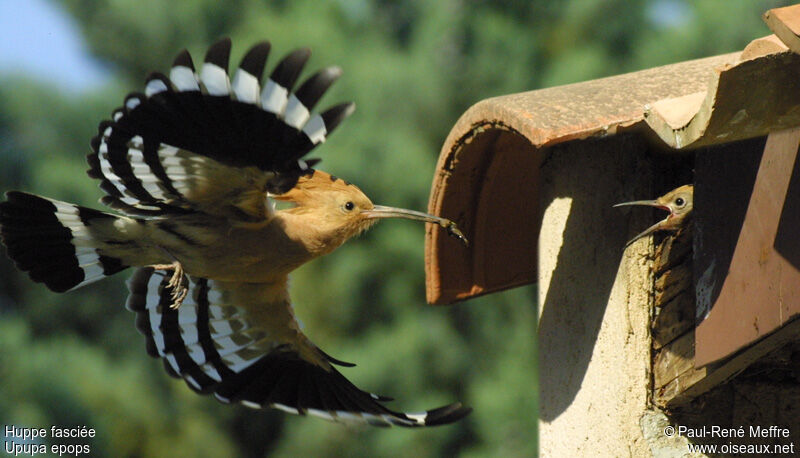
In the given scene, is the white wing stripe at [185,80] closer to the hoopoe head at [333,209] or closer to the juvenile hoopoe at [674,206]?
the hoopoe head at [333,209]

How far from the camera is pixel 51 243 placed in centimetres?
348

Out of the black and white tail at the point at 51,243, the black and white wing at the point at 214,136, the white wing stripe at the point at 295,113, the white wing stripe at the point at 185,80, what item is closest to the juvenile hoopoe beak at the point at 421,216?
the black and white wing at the point at 214,136

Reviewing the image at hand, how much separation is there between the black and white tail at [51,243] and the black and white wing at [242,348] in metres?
0.19

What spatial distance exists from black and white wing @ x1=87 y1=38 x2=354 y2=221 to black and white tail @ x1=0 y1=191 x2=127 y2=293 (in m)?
0.36

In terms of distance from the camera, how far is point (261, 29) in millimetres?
10016

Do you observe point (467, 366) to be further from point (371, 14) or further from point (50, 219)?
point (50, 219)

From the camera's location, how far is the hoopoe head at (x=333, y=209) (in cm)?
333

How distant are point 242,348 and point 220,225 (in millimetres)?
643

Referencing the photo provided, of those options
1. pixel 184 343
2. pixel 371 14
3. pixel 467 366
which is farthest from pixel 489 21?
pixel 184 343

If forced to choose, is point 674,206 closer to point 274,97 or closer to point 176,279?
point 274,97

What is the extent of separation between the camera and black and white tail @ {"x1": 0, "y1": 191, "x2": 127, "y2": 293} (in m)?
3.44

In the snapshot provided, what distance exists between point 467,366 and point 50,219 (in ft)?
19.2

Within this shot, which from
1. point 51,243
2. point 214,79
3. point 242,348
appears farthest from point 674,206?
point 51,243

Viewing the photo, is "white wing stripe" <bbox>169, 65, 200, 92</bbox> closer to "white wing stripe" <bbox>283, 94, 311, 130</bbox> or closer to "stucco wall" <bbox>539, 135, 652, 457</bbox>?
"white wing stripe" <bbox>283, 94, 311, 130</bbox>
